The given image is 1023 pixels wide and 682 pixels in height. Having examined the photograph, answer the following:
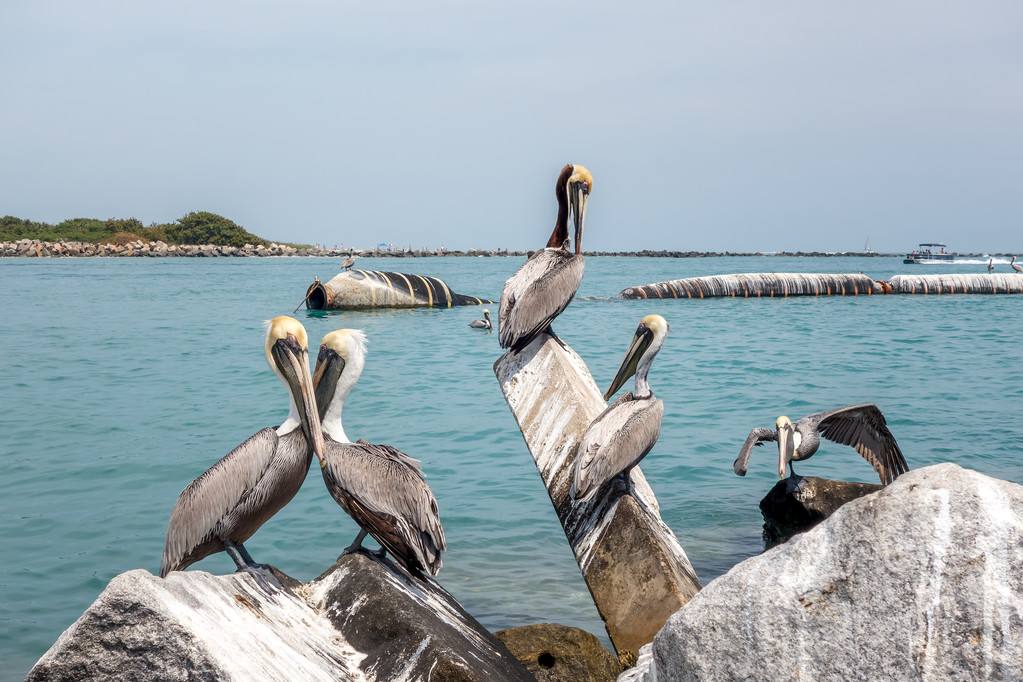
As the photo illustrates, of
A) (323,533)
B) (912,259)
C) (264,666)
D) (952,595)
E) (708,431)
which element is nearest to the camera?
(952,595)

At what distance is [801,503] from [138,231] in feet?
277

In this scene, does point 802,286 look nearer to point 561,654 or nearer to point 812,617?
point 561,654

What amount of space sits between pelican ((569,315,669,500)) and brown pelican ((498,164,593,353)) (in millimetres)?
612

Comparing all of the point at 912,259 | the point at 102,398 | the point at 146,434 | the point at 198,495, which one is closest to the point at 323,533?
the point at 198,495

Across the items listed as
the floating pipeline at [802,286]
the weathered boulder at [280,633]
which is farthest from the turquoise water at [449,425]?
the floating pipeline at [802,286]

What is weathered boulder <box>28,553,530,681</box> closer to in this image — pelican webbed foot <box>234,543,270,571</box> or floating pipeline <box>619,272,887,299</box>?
pelican webbed foot <box>234,543,270,571</box>

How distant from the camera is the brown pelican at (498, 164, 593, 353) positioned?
16.2ft

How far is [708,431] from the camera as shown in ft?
32.2

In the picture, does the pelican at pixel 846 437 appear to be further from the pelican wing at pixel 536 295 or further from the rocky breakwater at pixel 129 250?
the rocky breakwater at pixel 129 250

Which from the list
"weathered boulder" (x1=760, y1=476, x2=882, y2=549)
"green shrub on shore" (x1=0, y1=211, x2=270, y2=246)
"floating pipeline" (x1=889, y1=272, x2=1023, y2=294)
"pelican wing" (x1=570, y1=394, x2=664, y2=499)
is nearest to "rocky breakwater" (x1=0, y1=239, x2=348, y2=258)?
"green shrub on shore" (x1=0, y1=211, x2=270, y2=246)

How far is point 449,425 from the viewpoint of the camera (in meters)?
10.2

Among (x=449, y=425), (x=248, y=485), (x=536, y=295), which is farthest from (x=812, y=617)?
(x=449, y=425)

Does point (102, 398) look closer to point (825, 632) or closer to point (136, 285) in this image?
point (825, 632)

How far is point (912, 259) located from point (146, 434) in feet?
259
